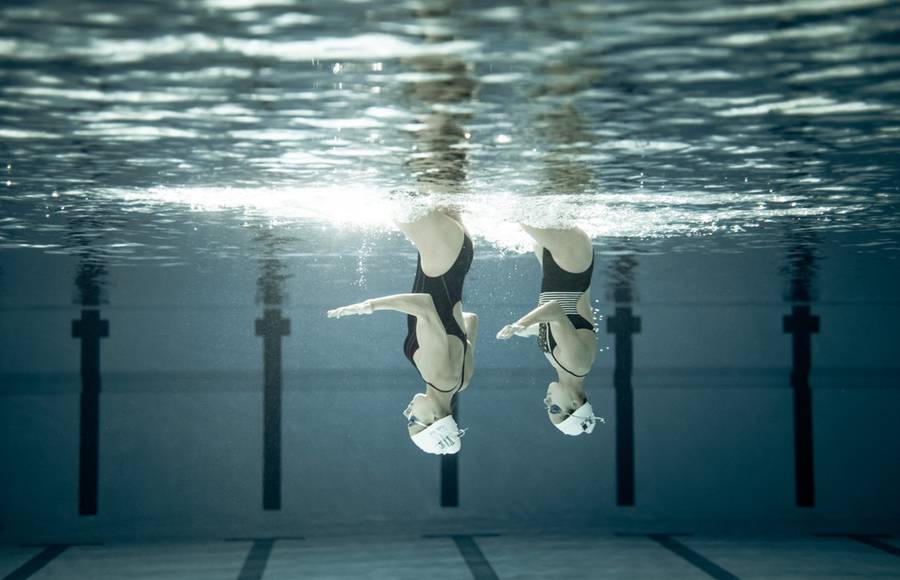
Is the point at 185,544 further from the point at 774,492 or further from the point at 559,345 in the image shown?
the point at 774,492

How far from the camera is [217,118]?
382cm

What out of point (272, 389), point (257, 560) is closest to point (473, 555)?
point (257, 560)

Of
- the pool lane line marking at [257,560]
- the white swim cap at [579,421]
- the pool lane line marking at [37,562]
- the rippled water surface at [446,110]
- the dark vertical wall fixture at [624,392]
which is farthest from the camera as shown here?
the dark vertical wall fixture at [624,392]

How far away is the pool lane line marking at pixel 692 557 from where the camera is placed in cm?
886

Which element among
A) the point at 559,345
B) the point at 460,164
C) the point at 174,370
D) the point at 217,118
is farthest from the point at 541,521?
the point at 217,118

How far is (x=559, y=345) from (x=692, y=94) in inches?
118

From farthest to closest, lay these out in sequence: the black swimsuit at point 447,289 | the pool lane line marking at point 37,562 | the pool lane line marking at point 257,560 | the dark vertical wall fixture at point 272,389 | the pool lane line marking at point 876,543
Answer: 1. the dark vertical wall fixture at point 272,389
2. the pool lane line marking at point 876,543
3. the pool lane line marking at point 37,562
4. the pool lane line marking at point 257,560
5. the black swimsuit at point 447,289

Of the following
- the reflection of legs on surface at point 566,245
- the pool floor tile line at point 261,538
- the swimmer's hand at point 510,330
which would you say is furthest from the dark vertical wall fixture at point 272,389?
the swimmer's hand at point 510,330

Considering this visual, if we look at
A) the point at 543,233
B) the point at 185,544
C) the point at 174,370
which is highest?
the point at 543,233

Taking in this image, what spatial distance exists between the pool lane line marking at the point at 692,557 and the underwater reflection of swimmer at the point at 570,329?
11.2ft

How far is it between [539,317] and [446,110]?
216 cm

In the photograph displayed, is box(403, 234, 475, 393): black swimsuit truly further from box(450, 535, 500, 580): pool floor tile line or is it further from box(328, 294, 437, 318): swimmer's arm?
box(450, 535, 500, 580): pool floor tile line

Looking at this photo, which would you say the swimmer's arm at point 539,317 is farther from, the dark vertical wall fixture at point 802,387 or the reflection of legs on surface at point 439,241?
the dark vertical wall fixture at point 802,387

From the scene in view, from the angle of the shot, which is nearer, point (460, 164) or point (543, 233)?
point (460, 164)
